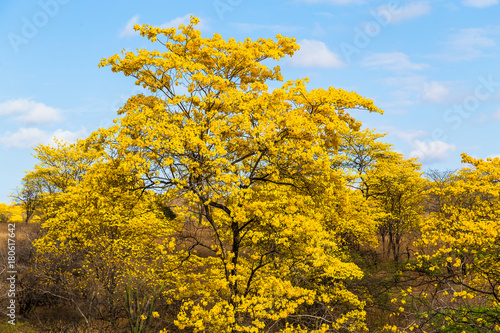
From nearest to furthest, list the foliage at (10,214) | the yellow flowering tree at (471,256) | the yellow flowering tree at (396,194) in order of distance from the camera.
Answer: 1. the yellow flowering tree at (471,256)
2. the yellow flowering tree at (396,194)
3. the foliage at (10,214)

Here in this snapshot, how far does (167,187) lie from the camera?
1261 cm

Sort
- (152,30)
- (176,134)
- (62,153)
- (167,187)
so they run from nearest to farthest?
1. (176,134)
2. (167,187)
3. (152,30)
4. (62,153)

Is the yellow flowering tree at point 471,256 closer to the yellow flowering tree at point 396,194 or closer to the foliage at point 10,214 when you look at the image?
the yellow flowering tree at point 396,194

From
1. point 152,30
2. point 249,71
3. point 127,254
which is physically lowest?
point 127,254

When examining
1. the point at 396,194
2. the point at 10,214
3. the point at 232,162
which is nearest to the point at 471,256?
the point at 232,162

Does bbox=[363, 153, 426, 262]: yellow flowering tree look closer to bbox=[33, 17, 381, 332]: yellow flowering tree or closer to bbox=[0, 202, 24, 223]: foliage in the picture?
bbox=[33, 17, 381, 332]: yellow flowering tree

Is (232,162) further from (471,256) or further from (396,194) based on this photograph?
(396,194)

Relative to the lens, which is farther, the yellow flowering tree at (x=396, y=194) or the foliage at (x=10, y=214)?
the foliage at (x=10, y=214)

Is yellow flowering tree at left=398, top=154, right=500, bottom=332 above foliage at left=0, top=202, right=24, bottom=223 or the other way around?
the other way around

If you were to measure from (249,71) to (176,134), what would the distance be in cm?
468

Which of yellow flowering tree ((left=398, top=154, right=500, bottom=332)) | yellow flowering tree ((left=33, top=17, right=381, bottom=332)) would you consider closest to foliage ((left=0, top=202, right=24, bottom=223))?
yellow flowering tree ((left=33, top=17, right=381, bottom=332))

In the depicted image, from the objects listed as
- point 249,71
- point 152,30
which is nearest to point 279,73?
point 249,71

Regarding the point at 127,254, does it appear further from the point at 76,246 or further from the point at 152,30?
the point at 152,30

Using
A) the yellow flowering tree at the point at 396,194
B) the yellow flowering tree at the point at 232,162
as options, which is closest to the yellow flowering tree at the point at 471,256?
the yellow flowering tree at the point at 232,162
